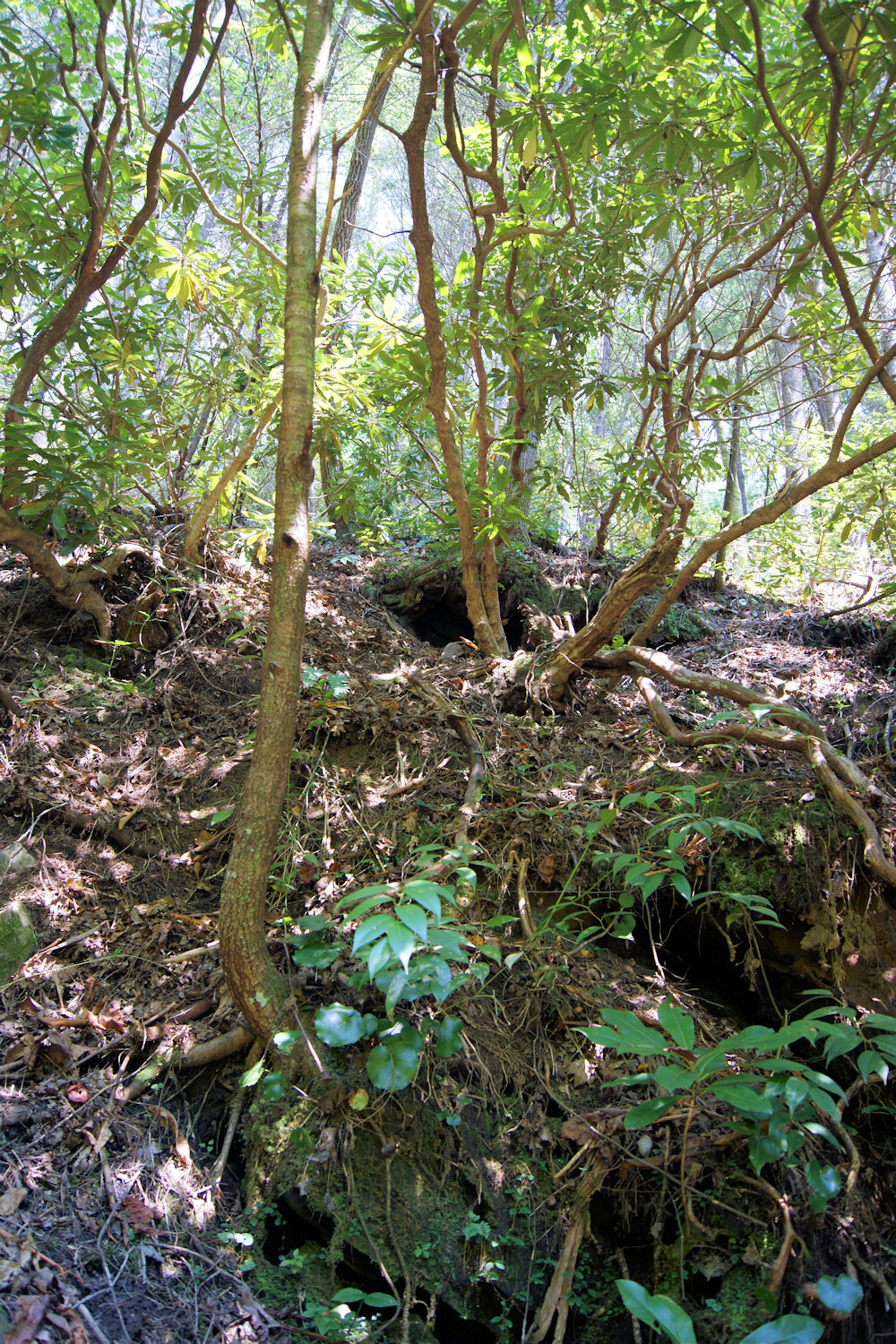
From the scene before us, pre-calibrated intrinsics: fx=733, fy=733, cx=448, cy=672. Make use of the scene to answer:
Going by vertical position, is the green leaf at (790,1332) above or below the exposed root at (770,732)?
below

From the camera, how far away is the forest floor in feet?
6.00

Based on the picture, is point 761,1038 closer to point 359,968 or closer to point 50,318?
point 359,968

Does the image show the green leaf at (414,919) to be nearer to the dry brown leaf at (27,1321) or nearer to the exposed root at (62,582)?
the dry brown leaf at (27,1321)

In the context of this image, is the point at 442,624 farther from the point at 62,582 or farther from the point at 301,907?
the point at 301,907

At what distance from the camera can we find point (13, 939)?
242cm

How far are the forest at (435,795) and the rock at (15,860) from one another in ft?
0.06

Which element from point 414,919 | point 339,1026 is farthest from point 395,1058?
point 414,919

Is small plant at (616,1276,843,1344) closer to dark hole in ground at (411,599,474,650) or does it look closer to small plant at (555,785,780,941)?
small plant at (555,785,780,941)

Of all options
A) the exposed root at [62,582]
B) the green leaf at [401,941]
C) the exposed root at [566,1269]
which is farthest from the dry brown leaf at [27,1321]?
the exposed root at [62,582]

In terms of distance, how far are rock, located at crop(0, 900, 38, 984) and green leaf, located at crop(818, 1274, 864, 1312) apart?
7.73ft

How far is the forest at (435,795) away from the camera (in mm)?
1870

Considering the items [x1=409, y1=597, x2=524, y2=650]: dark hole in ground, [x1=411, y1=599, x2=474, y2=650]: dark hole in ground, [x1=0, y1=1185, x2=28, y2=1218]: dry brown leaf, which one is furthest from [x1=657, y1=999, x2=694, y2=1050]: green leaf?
[x1=411, y1=599, x2=474, y2=650]: dark hole in ground

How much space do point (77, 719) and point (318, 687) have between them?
42.0 inches

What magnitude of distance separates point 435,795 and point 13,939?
1572mm
